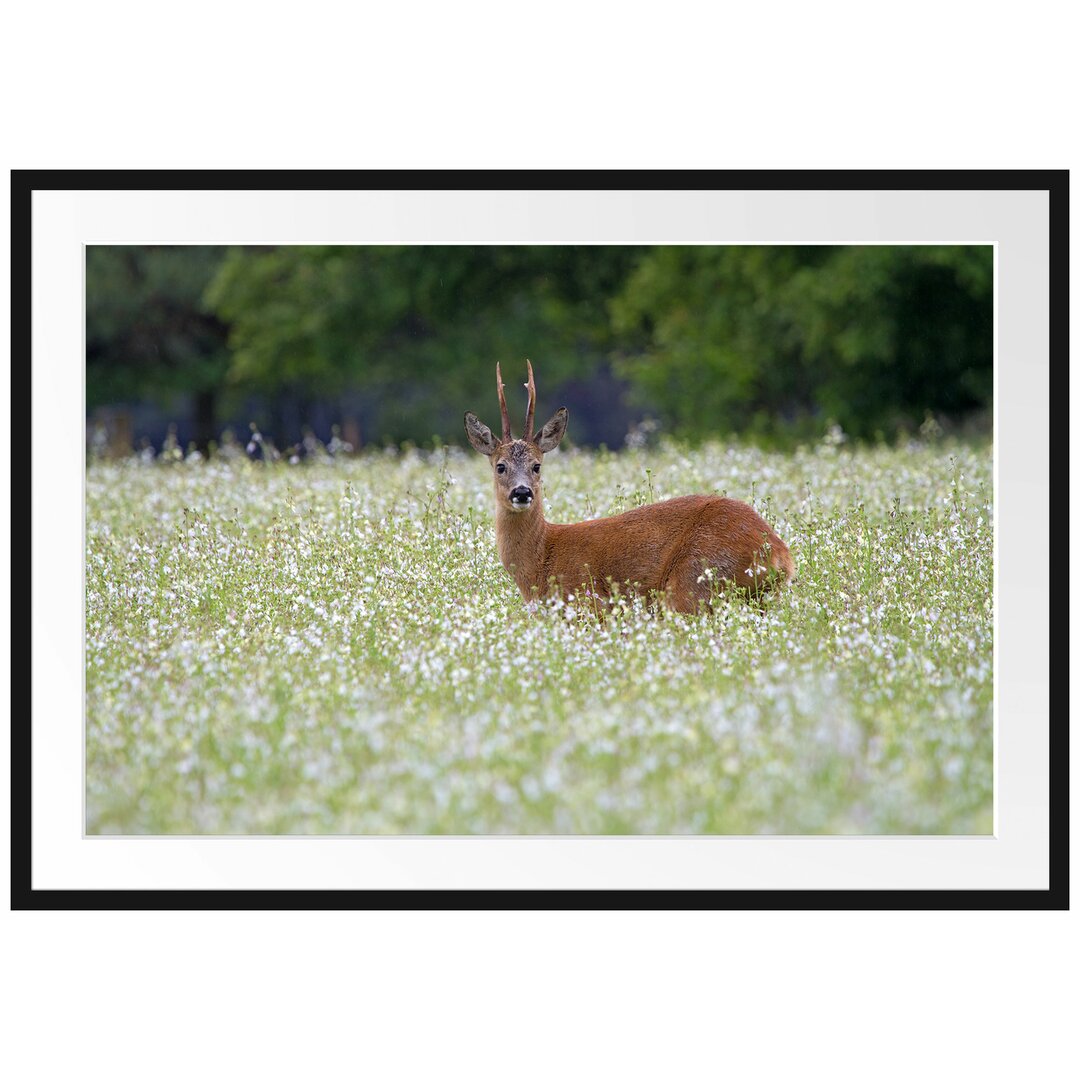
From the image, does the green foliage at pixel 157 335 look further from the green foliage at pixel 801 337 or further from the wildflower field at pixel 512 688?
the wildflower field at pixel 512 688

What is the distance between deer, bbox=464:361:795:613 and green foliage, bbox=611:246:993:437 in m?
4.51

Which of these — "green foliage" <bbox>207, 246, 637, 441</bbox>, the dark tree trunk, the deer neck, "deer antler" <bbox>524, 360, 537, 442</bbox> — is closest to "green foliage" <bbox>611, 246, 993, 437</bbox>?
"green foliage" <bbox>207, 246, 637, 441</bbox>

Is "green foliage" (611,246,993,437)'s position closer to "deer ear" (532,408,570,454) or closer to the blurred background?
the blurred background

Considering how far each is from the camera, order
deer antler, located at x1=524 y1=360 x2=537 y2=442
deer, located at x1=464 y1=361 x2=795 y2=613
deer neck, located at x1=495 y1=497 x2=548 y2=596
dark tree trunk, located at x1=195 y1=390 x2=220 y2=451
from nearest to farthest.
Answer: deer, located at x1=464 y1=361 x2=795 y2=613 → deer antler, located at x1=524 y1=360 x2=537 y2=442 → deer neck, located at x1=495 y1=497 x2=548 y2=596 → dark tree trunk, located at x1=195 y1=390 x2=220 y2=451

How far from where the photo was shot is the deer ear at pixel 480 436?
28.0 ft

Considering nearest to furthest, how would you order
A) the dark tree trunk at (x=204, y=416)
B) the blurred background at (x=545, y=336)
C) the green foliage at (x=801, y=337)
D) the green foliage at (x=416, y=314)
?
the green foliage at (x=801, y=337) → the blurred background at (x=545, y=336) → the green foliage at (x=416, y=314) → the dark tree trunk at (x=204, y=416)

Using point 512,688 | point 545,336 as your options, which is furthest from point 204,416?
point 512,688

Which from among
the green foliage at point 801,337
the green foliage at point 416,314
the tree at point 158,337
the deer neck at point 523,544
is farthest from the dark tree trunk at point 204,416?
the deer neck at point 523,544

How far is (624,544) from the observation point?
848 centimetres

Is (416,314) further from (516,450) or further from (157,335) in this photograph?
(516,450)

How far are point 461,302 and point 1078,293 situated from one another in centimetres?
1519

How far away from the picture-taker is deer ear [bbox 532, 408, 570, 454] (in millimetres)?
8523

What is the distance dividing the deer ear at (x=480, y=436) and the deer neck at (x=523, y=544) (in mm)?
362

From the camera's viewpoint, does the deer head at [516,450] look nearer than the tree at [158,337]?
Yes
